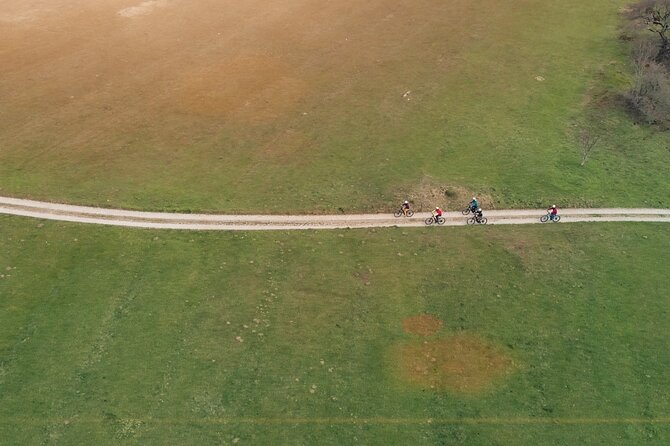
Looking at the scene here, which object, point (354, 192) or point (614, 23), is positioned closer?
point (354, 192)

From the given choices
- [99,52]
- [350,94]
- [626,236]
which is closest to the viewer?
[626,236]

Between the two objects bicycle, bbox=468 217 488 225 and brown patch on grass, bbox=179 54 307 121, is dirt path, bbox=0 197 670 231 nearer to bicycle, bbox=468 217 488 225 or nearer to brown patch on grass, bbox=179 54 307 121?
bicycle, bbox=468 217 488 225

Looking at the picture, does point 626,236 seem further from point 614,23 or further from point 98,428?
point 614,23

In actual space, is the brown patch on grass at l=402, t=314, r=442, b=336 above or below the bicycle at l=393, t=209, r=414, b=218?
below

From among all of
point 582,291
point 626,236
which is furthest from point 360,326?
point 626,236

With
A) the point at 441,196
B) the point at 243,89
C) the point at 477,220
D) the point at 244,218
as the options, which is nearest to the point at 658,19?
the point at 441,196

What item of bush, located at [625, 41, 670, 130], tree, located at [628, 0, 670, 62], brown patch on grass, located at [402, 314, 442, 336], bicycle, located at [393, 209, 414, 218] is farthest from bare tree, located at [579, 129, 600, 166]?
brown patch on grass, located at [402, 314, 442, 336]

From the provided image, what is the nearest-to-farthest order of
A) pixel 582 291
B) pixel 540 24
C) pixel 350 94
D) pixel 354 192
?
pixel 582 291 < pixel 354 192 < pixel 350 94 < pixel 540 24
